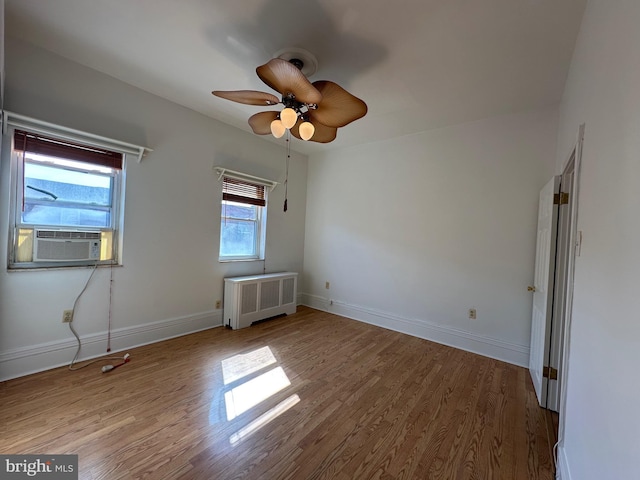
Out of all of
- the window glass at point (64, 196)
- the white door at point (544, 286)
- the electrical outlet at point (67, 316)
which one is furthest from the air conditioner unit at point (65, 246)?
the white door at point (544, 286)

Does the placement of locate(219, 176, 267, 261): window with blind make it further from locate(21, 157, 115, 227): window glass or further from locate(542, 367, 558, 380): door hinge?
locate(542, 367, 558, 380): door hinge

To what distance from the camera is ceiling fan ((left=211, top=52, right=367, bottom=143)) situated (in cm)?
165

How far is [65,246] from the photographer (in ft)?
7.81

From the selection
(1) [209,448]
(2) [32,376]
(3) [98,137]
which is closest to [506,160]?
(1) [209,448]

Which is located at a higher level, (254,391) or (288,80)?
(288,80)

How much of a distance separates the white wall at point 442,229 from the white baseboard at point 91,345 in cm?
209

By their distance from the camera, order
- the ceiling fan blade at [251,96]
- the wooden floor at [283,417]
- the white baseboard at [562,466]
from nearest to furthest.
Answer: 1. the white baseboard at [562,466]
2. the wooden floor at [283,417]
3. the ceiling fan blade at [251,96]

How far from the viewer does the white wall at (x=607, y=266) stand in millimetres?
801

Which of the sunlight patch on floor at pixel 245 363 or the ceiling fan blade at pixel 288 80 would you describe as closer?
the ceiling fan blade at pixel 288 80

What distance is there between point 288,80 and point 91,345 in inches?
116

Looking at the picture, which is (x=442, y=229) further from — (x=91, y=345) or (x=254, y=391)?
(x=91, y=345)

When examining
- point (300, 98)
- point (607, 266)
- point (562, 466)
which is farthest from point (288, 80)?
point (562, 466)

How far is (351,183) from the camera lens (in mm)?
4195

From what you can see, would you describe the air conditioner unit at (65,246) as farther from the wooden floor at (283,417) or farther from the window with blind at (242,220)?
the window with blind at (242,220)
